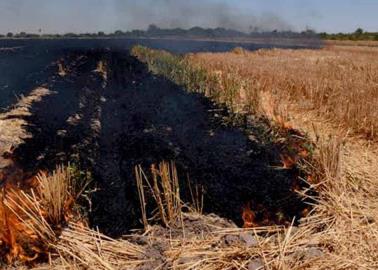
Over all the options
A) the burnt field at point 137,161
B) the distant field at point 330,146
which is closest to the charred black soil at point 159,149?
the burnt field at point 137,161

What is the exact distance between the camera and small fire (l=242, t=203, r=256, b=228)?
222 inches

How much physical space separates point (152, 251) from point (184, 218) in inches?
33.9

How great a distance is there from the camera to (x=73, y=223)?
5113 mm

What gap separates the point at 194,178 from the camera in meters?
7.03

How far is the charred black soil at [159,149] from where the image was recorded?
246 inches

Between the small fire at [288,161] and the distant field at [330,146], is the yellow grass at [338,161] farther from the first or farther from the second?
Result: the small fire at [288,161]

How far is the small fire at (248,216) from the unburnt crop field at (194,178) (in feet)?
0.08

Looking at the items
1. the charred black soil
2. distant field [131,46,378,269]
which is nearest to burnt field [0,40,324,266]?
the charred black soil

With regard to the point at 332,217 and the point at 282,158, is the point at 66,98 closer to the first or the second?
the point at 282,158

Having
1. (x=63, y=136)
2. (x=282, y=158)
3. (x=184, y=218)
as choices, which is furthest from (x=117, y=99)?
(x=184, y=218)

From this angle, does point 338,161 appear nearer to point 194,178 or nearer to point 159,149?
point 194,178

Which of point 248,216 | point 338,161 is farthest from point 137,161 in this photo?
point 338,161

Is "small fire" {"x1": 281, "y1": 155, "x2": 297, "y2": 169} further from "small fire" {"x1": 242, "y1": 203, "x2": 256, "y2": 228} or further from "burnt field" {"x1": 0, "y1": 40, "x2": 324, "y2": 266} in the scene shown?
"small fire" {"x1": 242, "y1": 203, "x2": 256, "y2": 228}

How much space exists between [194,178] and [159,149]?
1682 mm
